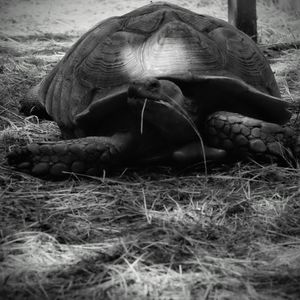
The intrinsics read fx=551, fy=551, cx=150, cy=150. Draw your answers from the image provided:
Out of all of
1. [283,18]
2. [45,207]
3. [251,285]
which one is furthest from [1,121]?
[283,18]

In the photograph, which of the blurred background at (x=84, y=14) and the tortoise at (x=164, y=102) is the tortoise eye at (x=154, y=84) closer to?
the tortoise at (x=164, y=102)

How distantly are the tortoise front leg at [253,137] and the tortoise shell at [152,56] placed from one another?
0.23 m

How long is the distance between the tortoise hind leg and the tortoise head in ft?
4.50

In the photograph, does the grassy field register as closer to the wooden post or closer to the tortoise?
the tortoise

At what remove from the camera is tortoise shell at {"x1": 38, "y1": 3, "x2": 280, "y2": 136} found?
267 cm

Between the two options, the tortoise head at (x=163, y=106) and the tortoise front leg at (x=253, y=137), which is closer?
the tortoise head at (x=163, y=106)

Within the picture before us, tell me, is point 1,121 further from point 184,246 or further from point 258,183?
point 184,246

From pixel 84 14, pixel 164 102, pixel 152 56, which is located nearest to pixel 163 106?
pixel 164 102

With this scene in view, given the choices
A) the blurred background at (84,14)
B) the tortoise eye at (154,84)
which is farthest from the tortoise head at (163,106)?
the blurred background at (84,14)

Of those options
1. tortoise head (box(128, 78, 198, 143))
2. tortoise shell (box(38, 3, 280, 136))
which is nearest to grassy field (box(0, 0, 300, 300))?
tortoise head (box(128, 78, 198, 143))

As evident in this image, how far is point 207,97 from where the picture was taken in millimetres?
2746

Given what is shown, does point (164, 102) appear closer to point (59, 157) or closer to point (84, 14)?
point (59, 157)

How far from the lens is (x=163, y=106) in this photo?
244 cm

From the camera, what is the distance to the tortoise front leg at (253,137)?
8.61ft
